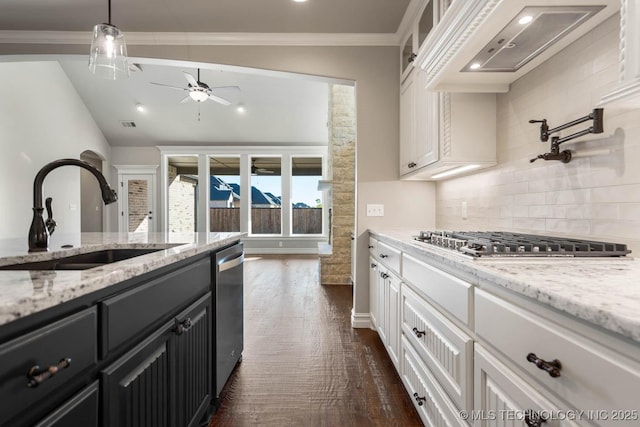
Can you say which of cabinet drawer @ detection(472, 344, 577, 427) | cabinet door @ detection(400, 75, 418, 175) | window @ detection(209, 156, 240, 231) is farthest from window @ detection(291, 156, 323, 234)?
cabinet drawer @ detection(472, 344, 577, 427)

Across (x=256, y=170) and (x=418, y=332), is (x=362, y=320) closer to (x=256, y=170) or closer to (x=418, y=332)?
(x=418, y=332)

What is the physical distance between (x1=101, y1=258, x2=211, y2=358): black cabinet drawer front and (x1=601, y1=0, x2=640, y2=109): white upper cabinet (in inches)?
59.1

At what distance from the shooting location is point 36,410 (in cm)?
65

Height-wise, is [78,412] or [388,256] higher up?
[388,256]

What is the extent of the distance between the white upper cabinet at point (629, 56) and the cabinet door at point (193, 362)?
1.65 m

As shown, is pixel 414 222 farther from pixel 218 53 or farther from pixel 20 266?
pixel 20 266

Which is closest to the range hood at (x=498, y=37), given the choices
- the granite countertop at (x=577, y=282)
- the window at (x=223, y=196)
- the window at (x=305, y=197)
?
the granite countertop at (x=577, y=282)

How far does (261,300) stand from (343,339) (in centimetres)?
155

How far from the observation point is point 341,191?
16.6 ft

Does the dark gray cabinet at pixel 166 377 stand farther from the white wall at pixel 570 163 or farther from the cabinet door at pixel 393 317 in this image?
the white wall at pixel 570 163

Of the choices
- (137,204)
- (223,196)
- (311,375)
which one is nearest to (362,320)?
(311,375)

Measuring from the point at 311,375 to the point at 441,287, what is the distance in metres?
Answer: 1.31

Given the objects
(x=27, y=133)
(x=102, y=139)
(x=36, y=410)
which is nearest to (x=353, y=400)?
(x=36, y=410)

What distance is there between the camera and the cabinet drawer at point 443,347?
45.3 inches
